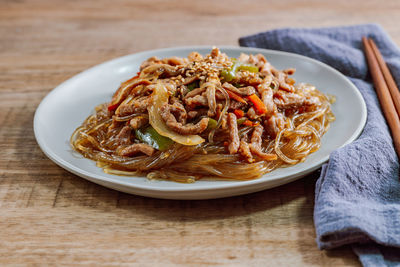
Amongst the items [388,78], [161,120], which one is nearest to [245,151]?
[161,120]

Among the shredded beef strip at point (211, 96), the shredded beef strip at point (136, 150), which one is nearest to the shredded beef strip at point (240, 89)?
the shredded beef strip at point (211, 96)

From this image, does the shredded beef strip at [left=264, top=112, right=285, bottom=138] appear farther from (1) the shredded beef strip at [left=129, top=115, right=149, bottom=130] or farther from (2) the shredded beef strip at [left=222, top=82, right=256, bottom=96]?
(1) the shredded beef strip at [left=129, top=115, right=149, bottom=130]

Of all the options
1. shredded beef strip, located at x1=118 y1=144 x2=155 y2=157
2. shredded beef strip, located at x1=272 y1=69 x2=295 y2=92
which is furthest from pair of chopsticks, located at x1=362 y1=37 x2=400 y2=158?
shredded beef strip, located at x1=118 y1=144 x2=155 y2=157

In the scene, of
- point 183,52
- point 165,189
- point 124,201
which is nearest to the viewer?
point 165,189

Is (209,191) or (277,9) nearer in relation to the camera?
(209,191)

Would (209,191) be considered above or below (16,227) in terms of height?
above

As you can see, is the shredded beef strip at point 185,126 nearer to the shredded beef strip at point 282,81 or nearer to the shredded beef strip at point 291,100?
the shredded beef strip at point 291,100

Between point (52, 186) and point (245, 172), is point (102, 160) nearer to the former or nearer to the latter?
point (52, 186)

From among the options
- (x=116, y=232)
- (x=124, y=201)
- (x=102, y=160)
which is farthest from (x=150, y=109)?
(x=116, y=232)
